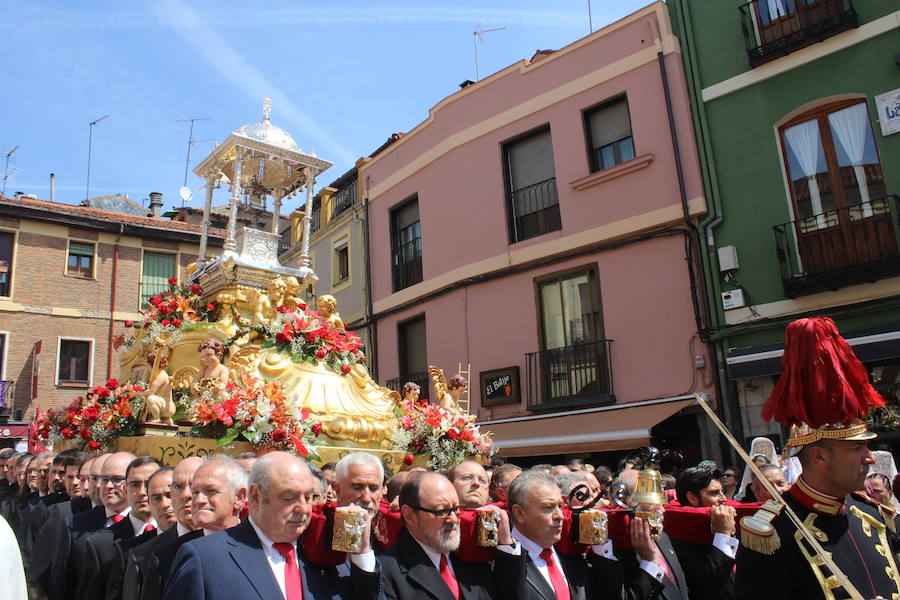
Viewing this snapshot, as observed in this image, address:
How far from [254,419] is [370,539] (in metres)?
2.70

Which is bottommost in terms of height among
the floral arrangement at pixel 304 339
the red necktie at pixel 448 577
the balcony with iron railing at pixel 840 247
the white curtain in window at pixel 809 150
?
the red necktie at pixel 448 577

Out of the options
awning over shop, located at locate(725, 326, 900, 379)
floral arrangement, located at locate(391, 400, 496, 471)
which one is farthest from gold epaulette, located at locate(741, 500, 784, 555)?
awning over shop, located at locate(725, 326, 900, 379)

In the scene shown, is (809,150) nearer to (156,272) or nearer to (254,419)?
(254,419)

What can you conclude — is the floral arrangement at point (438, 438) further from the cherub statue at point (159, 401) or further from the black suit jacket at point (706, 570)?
the black suit jacket at point (706, 570)

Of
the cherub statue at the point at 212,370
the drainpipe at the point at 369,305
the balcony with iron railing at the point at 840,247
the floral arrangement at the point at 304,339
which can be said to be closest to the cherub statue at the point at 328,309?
the floral arrangement at the point at 304,339

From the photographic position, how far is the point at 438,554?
312 cm

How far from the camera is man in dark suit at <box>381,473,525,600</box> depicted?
2.97 meters

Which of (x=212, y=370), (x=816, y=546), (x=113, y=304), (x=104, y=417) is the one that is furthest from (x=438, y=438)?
(x=113, y=304)

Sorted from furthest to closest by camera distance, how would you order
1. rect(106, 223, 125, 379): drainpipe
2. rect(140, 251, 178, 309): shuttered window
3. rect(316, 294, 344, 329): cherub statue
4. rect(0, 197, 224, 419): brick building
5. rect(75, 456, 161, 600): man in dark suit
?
1. rect(140, 251, 178, 309): shuttered window
2. rect(106, 223, 125, 379): drainpipe
3. rect(0, 197, 224, 419): brick building
4. rect(316, 294, 344, 329): cherub statue
5. rect(75, 456, 161, 600): man in dark suit

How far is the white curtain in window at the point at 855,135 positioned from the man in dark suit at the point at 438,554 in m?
8.60

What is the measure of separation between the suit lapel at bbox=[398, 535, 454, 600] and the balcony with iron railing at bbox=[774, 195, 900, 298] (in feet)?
26.2

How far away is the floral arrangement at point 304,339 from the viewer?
273 inches

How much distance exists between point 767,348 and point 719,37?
4.88 meters

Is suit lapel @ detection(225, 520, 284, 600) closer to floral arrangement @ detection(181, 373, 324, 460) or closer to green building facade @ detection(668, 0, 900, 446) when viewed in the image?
floral arrangement @ detection(181, 373, 324, 460)
